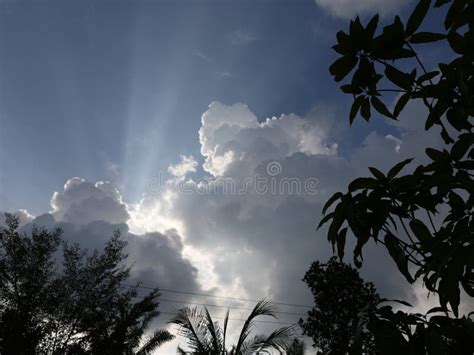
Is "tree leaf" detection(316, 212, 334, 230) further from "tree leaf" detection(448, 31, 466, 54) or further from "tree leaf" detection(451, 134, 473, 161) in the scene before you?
"tree leaf" detection(448, 31, 466, 54)

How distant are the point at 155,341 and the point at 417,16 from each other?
15797mm

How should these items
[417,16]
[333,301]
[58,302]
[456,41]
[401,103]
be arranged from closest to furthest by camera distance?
[417,16] < [456,41] < [401,103] < [58,302] < [333,301]

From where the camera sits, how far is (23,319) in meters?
16.0

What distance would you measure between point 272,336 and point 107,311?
1118 centimetres

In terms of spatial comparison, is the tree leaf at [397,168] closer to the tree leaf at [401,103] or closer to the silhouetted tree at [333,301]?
the tree leaf at [401,103]

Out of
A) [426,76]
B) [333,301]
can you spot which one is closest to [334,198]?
[426,76]

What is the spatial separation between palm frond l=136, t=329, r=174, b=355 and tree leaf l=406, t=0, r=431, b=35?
15.7 meters

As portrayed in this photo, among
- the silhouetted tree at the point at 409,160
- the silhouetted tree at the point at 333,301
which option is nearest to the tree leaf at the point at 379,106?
the silhouetted tree at the point at 409,160

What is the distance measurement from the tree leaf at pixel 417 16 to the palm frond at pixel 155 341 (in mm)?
15651

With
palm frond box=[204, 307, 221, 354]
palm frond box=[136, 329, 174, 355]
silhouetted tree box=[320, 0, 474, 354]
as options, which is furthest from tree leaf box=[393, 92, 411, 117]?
palm frond box=[136, 329, 174, 355]

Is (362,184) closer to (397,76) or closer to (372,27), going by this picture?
(397,76)

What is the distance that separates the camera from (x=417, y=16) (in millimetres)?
1856

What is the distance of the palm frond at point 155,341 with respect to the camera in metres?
14.5

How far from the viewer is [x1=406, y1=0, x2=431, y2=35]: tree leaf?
181 centimetres
